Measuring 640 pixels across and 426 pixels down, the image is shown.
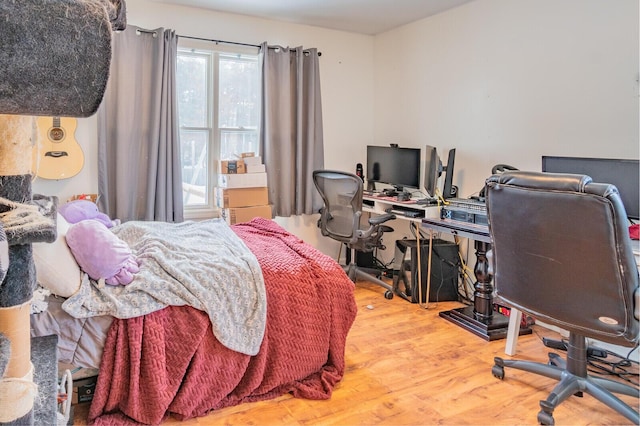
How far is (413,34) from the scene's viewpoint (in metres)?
4.25

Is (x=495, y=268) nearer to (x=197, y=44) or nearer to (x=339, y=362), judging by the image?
(x=339, y=362)

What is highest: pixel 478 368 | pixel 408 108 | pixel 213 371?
pixel 408 108

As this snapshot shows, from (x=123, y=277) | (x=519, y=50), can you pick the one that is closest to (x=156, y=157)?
(x=123, y=277)

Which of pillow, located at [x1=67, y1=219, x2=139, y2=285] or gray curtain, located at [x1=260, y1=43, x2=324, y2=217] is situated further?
gray curtain, located at [x1=260, y1=43, x2=324, y2=217]

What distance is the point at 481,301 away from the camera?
307 cm

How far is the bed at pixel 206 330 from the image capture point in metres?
1.87

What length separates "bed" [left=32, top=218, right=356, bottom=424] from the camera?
1.87m

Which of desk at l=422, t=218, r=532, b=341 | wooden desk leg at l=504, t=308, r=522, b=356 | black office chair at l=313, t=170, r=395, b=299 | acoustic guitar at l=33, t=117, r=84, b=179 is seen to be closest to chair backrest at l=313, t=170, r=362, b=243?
black office chair at l=313, t=170, r=395, b=299

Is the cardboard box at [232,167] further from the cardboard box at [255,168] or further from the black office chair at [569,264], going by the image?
the black office chair at [569,264]

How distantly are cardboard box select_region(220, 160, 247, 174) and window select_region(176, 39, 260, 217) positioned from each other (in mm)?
160

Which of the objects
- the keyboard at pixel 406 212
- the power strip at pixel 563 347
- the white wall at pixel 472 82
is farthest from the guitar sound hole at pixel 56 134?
the power strip at pixel 563 347

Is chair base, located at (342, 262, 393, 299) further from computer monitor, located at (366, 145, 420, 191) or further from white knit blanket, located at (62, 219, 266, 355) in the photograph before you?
white knit blanket, located at (62, 219, 266, 355)

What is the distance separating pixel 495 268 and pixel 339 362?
3.07 ft

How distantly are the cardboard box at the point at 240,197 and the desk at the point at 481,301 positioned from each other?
157 cm
